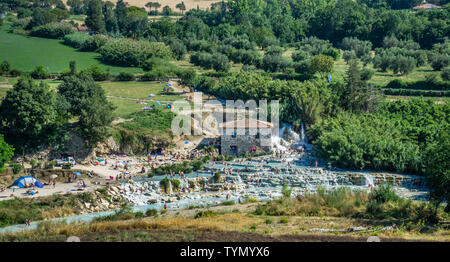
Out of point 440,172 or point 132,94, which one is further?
point 132,94

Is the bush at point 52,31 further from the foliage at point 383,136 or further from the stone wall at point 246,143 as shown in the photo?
the foliage at point 383,136

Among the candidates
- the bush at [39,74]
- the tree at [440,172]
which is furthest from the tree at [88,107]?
the tree at [440,172]

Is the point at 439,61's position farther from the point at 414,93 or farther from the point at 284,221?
the point at 284,221

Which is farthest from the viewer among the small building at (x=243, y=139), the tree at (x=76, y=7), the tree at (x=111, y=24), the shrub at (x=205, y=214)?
the tree at (x=76, y=7)

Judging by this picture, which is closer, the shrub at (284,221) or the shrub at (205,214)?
the shrub at (284,221)

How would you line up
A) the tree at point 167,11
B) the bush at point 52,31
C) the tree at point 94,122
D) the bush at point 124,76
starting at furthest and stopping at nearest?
the tree at point 167,11
the bush at point 52,31
the bush at point 124,76
the tree at point 94,122

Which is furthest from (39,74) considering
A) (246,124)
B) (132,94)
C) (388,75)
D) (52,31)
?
(388,75)

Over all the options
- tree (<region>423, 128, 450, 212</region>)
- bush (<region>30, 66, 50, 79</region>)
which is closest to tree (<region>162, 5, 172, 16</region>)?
bush (<region>30, 66, 50, 79</region>)
